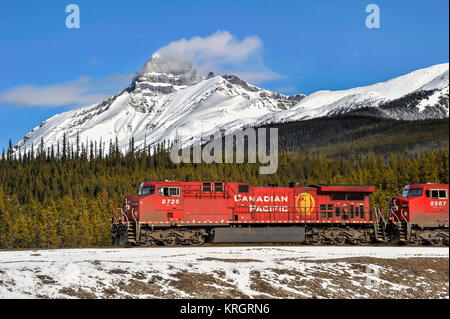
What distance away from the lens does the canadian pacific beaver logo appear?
140 feet

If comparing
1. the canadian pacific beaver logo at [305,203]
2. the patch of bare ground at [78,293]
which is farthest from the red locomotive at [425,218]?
the patch of bare ground at [78,293]

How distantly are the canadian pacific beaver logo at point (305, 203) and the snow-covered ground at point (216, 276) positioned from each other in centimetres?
1432

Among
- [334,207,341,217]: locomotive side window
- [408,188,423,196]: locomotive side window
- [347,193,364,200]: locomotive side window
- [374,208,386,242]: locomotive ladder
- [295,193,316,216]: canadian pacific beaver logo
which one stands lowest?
[374,208,386,242]: locomotive ladder

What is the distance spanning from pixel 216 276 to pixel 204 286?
140 centimetres

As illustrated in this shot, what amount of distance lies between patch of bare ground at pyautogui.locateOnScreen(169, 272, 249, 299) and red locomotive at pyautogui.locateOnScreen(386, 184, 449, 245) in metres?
24.5

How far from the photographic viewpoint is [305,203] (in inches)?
1692

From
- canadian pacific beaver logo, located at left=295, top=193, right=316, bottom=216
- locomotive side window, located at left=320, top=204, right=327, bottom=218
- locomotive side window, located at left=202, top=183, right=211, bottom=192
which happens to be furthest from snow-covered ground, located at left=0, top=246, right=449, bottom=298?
canadian pacific beaver logo, located at left=295, top=193, right=316, bottom=216

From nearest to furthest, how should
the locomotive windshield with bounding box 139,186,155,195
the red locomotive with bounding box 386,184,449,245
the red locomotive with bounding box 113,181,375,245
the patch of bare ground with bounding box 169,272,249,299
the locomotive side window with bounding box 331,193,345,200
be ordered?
1. the patch of bare ground with bounding box 169,272,249,299
2. the red locomotive with bounding box 113,181,375,245
3. the locomotive windshield with bounding box 139,186,155,195
4. the red locomotive with bounding box 386,184,449,245
5. the locomotive side window with bounding box 331,193,345,200

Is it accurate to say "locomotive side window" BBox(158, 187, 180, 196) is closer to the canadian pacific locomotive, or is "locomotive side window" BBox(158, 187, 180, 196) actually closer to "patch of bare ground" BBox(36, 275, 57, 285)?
the canadian pacific locomotive

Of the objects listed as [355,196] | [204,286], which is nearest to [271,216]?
[355,196]

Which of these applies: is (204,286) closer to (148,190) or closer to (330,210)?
(148,190)

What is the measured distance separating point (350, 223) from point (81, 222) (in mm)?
60615

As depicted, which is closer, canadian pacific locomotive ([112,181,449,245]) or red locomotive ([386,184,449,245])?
canadian pacific locomotive ([112,181,449,245])

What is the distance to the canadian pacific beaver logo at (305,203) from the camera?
42688 mm
